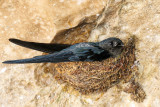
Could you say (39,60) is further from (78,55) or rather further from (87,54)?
(87,54)

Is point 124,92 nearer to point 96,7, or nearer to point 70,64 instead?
point 70,64

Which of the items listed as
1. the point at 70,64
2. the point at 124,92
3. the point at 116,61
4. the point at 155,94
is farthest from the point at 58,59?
the point at 155,94

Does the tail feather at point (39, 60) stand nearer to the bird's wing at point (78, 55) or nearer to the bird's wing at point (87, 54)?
the bird's wing at point (78, 55)

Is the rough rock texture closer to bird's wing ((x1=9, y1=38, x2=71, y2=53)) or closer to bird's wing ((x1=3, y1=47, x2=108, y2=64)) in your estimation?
bird's wing ((x1=9, y1=38, x2=71, y2=53))

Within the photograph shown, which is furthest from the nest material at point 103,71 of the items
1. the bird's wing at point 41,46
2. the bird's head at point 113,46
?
the bird's wing at point 41,46

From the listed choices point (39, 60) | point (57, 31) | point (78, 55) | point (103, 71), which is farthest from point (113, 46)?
point (39, 60)

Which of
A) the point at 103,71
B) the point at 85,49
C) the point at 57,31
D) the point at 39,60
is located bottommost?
the point at 103,71

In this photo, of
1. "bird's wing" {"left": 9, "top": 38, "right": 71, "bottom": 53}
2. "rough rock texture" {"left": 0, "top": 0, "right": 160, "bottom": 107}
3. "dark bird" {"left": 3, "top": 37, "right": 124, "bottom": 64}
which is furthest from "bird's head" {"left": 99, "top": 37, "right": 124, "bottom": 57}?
"bird's wing" {"left": 9, "top": 38, "right": 71, "bottom": 53}
